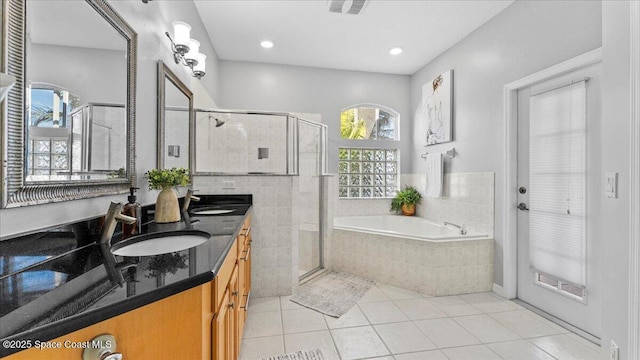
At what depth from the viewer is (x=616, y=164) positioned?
1.37 m

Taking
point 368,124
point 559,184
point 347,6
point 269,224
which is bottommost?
point 269,224

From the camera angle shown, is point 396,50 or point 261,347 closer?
point 261,347

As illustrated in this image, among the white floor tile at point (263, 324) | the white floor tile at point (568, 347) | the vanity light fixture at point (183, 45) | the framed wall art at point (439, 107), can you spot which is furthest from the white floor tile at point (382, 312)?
the vanity light fixture at point (183, 45)

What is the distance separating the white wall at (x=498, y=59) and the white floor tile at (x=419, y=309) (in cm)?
81

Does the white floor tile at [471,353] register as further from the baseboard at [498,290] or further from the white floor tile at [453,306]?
the baseboard at [498,290]

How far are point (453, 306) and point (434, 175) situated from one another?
158 centimetres

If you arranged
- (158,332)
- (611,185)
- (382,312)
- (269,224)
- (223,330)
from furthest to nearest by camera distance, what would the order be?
(269,224) → (382,312) → (611,185) → (223,330) → (158,332)

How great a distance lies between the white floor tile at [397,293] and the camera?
2.59 meters

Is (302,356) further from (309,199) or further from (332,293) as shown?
(309,199)

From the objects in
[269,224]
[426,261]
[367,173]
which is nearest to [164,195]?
[269,224]

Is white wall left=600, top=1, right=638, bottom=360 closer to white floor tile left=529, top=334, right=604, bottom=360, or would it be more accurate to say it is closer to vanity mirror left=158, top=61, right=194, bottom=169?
white floor tile left=529, top=334, right=604, bottom=360

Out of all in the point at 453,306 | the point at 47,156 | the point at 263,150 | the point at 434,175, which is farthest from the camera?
the point at 434,175

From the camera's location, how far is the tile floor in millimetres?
1782

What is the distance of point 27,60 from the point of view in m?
0.83
